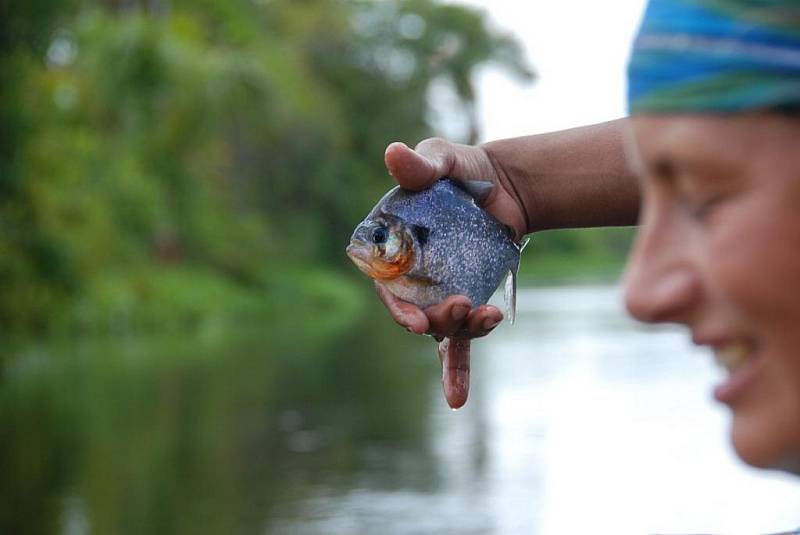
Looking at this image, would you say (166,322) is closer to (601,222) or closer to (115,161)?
(115,161)

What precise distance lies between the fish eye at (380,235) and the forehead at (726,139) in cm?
109

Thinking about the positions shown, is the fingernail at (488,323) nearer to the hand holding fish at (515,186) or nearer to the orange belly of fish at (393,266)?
the hand holding fish at (515,186)

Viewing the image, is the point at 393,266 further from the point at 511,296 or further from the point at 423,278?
the point at 511,296

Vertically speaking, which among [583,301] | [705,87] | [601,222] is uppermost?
[705,87]

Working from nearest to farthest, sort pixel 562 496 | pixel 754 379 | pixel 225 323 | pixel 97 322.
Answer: pixel 754 379 < pixel 562 496 < pixel 97 322 < pixel 225 323

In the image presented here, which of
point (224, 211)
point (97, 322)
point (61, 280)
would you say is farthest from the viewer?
point (224, 211)

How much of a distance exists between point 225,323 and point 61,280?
14851 millimetres

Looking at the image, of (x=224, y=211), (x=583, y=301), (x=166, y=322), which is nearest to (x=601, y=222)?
(x=166, y=322)

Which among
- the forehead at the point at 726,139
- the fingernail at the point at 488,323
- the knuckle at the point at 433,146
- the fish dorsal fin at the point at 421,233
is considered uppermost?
the forehead at the point at 726,139

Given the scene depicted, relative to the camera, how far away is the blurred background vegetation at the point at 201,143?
1784cm

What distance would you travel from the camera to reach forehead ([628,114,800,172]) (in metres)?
0.94

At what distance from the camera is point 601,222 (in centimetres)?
226

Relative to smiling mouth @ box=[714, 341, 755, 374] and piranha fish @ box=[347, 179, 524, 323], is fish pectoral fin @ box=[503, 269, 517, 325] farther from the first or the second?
smiling mouth @ box=[714, 341, 755, 374]

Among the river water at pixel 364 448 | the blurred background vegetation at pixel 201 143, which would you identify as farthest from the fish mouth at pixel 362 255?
the blurred background vegetation at pixel 201 143
